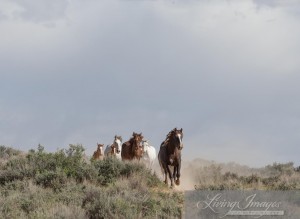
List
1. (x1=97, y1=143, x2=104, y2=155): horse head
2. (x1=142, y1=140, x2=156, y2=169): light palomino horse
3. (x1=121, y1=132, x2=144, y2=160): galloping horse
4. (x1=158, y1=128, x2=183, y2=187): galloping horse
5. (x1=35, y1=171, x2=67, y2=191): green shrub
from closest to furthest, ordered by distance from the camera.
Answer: (x1=35, y1=171, x2=67, y2=191): green shrub
(x1=158, y1=128, x2=183, y2=187): galloping horse
(x1=121, y1=132, x2=144, y2=160): galloping horse
(x1=142, y1=140, x2=156, y2=169): light palomino horse
(x1=97, y1=143, x2=104, y2=155): horse head

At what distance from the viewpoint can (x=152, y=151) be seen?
29578 millimetres

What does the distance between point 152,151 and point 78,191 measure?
1354 cm

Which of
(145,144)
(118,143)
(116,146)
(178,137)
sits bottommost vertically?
(178,137)

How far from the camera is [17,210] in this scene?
13.6 m

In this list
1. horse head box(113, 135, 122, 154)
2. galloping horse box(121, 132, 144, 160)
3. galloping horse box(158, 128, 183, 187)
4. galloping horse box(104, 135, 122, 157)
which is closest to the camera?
galloping horse box(158, 128, 183, 187)

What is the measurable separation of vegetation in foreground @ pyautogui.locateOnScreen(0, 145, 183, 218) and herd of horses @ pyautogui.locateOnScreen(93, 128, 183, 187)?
7.76ft

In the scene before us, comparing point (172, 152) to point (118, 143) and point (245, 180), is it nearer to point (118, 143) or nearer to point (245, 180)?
point (245, 180)

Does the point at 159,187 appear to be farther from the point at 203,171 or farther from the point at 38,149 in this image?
the point at 203,171

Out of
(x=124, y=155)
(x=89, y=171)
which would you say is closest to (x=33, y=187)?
(x=89, y=171)

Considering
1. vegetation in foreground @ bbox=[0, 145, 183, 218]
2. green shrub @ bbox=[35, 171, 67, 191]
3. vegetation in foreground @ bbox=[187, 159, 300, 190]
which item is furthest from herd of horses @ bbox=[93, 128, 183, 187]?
green shrub @ bbox=[35, 171, 67, 191]

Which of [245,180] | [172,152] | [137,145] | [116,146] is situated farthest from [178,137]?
[116,146]

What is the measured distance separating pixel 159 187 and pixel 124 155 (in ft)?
26.6

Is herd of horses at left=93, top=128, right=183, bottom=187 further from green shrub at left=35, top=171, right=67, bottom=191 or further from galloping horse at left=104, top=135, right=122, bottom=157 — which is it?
green shrub at left=35, top=171, right=67, bottom=191

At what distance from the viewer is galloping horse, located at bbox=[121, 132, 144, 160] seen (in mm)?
27922
